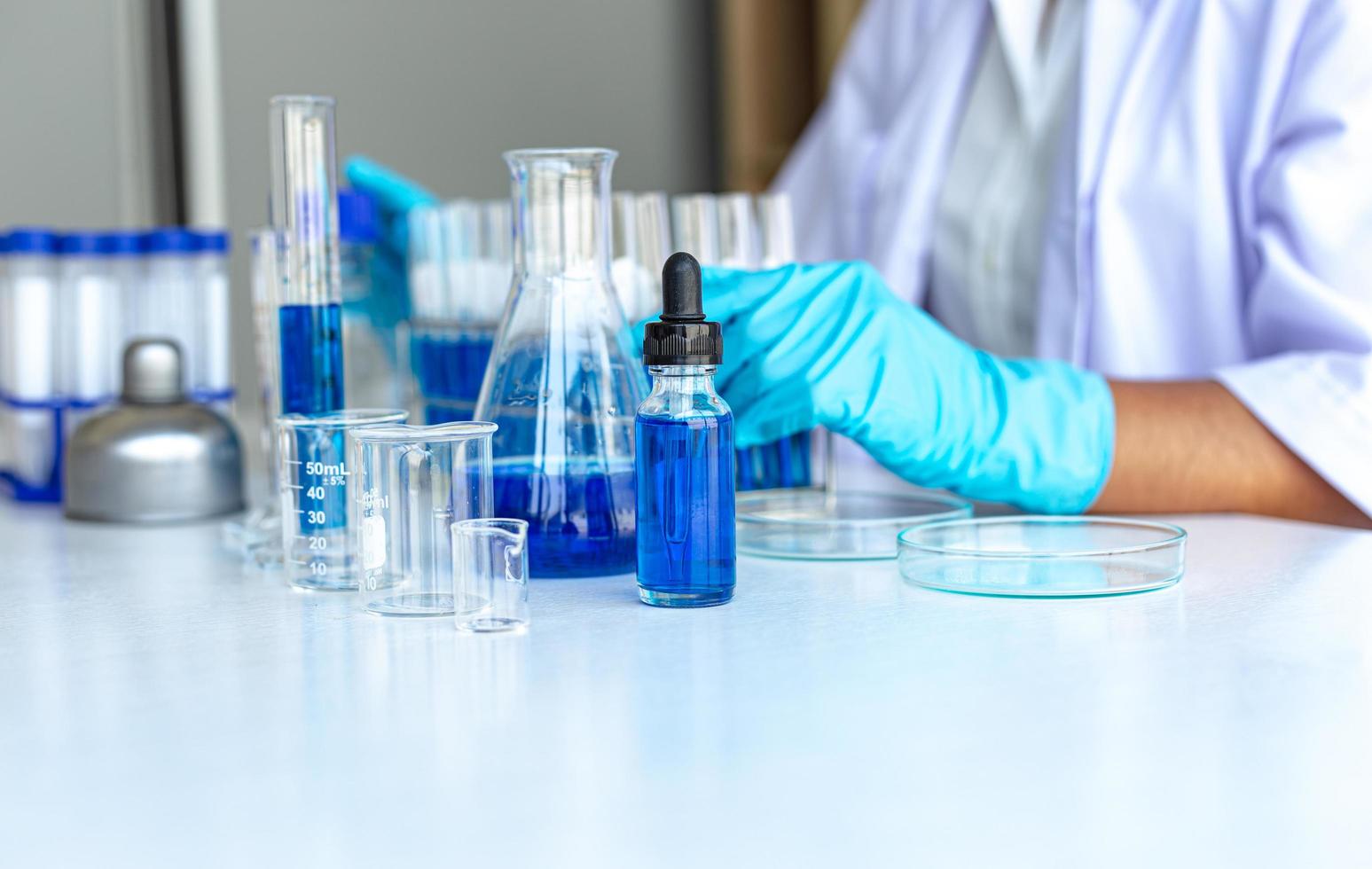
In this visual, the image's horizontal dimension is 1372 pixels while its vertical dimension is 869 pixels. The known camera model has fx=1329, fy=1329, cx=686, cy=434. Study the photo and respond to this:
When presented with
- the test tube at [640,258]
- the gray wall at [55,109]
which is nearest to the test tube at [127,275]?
the test tube at [640,258]

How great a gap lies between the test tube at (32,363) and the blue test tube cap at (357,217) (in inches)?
12.2

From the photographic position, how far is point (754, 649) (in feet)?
2.53

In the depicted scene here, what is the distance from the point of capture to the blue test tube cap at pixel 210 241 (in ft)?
4.73

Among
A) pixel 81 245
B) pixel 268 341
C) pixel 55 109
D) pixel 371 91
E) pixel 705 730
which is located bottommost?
pixel 705 730

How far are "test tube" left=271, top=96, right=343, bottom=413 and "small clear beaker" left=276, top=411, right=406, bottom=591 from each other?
0.06 metres

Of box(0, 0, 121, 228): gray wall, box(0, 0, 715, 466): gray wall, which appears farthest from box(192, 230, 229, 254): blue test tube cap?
box(0, 0, 121, 228): gray wall

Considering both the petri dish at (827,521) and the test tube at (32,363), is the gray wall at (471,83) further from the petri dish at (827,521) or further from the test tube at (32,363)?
the petri dish at (827,521)

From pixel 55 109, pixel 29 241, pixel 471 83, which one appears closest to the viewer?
pixel 29 241

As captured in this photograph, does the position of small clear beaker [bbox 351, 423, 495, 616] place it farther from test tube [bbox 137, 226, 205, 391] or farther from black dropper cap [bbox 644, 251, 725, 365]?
test tube [bbox 137, 226, 205, 391]

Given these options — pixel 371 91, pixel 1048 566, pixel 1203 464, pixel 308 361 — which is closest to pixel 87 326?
pixel 308 361

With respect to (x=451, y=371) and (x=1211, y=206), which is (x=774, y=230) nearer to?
Result: (x=451, y=371)

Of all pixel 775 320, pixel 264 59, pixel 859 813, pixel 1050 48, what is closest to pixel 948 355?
pixel 775 320

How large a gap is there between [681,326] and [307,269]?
14.2 inches

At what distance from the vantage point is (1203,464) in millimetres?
1278
